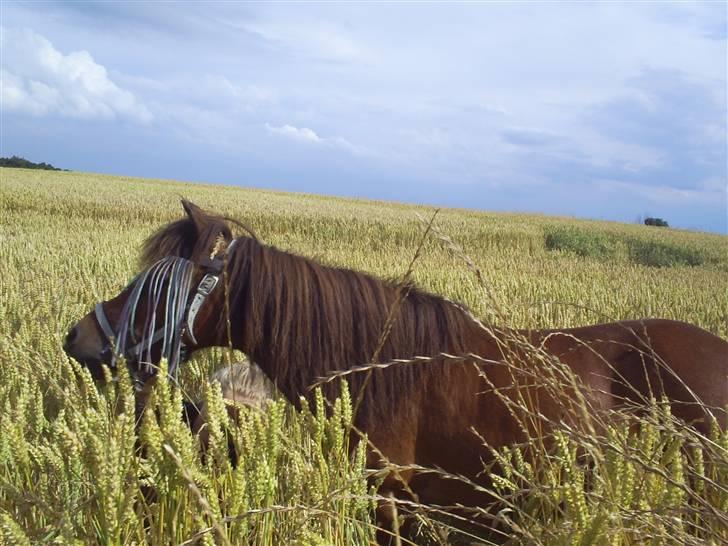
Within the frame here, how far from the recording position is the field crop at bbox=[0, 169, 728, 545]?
140 cm

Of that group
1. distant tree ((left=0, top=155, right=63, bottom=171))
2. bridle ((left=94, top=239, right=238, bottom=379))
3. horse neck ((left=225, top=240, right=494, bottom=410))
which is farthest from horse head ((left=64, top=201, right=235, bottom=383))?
distant tree ((left=0, top=155, right=63, bottom=171))

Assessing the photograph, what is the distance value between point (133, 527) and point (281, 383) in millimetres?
1213

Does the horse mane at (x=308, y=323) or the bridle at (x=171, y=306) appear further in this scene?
the horse mane at (x=308, y=323)

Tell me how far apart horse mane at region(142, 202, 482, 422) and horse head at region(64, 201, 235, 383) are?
0.04 m

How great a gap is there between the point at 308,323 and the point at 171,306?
57 centimetres

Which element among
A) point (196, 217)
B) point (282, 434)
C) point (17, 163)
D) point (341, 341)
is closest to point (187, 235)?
point (196, 217)

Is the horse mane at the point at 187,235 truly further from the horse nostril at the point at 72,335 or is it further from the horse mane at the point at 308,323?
the horse nostril at the point at 72,335

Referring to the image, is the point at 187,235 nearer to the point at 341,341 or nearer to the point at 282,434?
the point at 341,341

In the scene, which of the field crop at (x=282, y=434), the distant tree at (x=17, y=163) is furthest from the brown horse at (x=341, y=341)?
the distant tree at (x=17, y=163)

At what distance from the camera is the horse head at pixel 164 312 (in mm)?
2572

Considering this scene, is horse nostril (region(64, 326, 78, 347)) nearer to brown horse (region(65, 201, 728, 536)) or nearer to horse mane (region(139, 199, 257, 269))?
brown horse (region(65, 201, 728, 536))

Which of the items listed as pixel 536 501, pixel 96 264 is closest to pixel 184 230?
pixel 536 501

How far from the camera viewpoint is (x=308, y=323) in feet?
8.99

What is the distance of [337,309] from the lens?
9.16 feet
